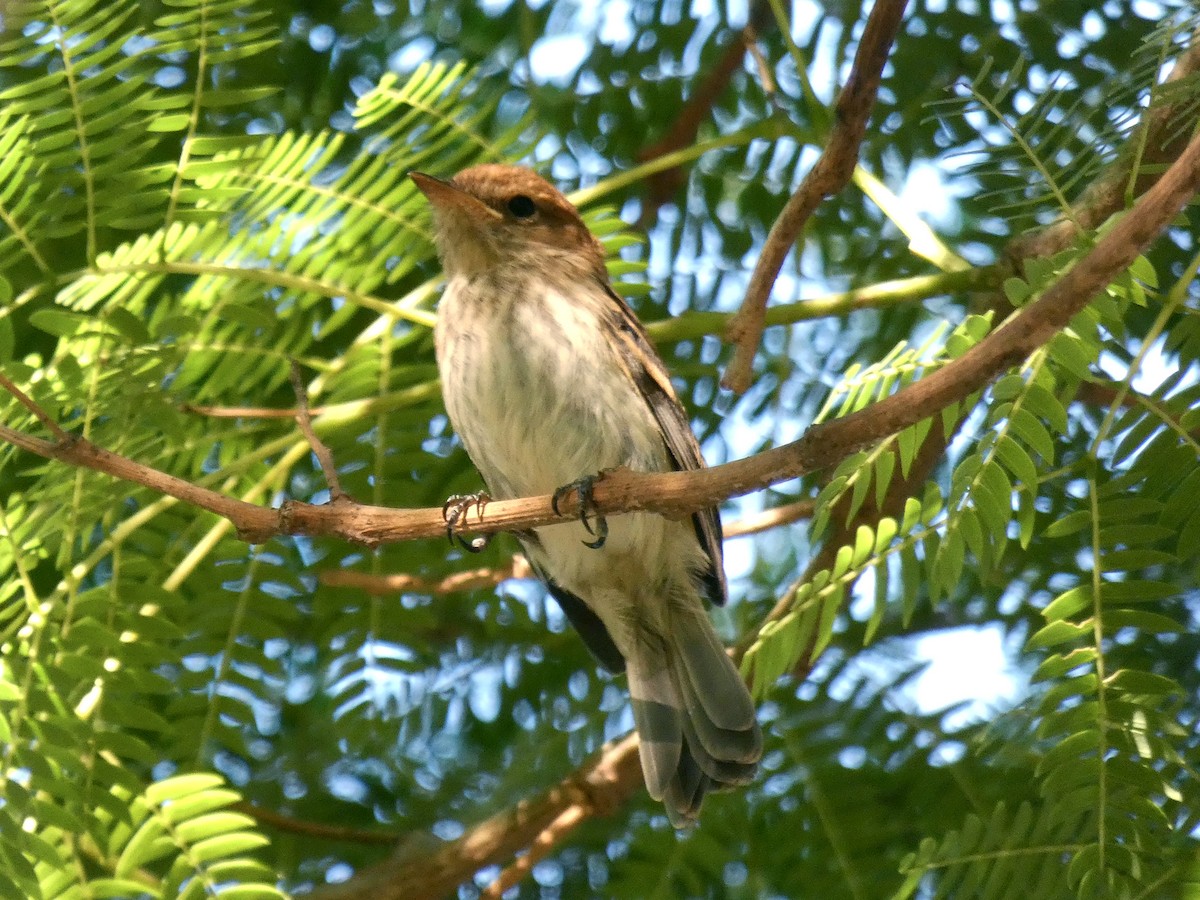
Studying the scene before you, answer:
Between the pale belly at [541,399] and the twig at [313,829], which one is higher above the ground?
the pale belly at [541,399]

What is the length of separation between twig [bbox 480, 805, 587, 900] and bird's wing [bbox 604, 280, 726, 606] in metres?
0.70

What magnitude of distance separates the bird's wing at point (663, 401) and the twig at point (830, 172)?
2.26 feet

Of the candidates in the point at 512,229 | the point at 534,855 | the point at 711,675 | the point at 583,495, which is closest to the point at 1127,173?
the point at 583,495

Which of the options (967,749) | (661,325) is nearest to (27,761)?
(661,325)

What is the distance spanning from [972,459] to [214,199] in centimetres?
172

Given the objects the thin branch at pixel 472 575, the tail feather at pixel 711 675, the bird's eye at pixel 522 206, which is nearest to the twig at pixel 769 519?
the thin branch at pixel 472 575

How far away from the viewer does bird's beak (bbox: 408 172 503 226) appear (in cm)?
324

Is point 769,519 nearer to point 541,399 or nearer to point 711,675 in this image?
point 711,675

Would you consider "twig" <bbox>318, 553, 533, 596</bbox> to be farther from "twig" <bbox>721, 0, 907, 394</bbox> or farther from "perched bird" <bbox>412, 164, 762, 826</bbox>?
"twig" <bbox>721, 0, 907, 394</bbox>

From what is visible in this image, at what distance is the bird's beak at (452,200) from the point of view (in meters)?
3.24

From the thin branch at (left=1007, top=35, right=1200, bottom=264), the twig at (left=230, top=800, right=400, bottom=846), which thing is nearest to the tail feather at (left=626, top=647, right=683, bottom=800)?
the twig at (left=230, top=800, right=400, bottom=846)

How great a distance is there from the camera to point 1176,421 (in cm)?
225

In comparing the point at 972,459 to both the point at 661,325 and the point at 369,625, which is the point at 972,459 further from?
the point at 369,625

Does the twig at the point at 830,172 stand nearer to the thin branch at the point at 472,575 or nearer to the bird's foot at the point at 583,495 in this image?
the bird's foot at the point at 583,495
